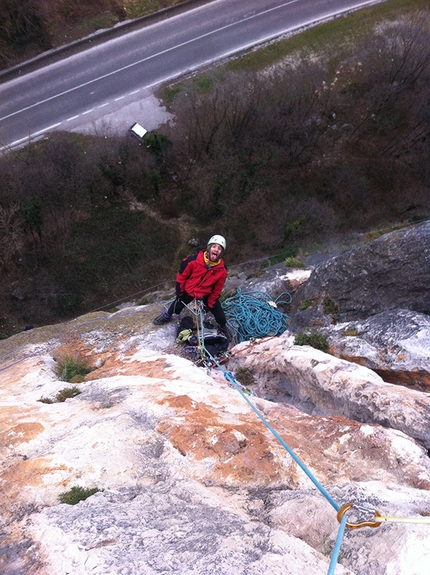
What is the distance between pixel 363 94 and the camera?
2008cm

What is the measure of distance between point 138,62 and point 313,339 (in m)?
17.3

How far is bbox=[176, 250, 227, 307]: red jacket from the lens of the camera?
22.9 feet

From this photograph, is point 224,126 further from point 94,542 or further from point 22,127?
point 94,542

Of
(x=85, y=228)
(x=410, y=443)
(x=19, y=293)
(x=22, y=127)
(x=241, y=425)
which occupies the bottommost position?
(x=410, y=443)

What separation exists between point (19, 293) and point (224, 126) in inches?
446

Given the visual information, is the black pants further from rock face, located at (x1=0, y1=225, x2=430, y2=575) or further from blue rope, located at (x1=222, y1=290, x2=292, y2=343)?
rock face, located at (x1=0, y1=225, x2=430, y2=575)

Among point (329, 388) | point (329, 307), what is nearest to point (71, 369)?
point (329, 388)

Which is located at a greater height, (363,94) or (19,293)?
(363,94)

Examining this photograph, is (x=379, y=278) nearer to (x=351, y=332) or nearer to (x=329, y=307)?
(x=329, y=307)

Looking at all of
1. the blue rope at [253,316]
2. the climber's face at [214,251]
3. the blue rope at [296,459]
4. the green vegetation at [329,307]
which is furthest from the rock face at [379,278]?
the climber's face at [214,251]


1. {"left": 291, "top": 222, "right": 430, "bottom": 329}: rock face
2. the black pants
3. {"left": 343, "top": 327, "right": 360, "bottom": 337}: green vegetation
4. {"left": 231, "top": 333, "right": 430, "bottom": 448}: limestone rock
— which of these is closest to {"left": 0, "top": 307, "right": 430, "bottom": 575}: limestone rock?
{"left": 231, "top": 333, "right": 430, "bottom": 448}: limestone rock

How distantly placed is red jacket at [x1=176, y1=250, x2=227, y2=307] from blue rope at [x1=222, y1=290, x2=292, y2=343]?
922mm

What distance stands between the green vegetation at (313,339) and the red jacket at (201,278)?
5.25 feet

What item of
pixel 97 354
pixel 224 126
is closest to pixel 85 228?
pixel 224 126
